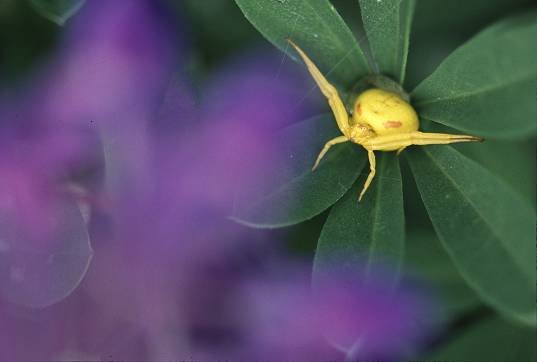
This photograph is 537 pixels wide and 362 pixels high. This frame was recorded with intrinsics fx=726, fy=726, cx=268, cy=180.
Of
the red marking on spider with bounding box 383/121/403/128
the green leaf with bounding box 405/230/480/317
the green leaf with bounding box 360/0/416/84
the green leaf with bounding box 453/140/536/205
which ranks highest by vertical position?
the green leaf with bounding box 360/0/416/84

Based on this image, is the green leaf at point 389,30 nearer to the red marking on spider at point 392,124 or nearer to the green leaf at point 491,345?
the red marking on spider at point 392,124

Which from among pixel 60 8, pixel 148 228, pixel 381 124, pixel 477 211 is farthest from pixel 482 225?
pixel 60 8

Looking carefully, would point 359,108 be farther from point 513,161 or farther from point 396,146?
point 513,161

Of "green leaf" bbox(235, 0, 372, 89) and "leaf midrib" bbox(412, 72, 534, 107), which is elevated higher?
"green leaf" bbox(235, 0, 372, 89)

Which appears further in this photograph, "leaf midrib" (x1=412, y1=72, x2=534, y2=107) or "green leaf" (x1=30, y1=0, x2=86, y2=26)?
"green leaf" (x1=30, y1=0, x2=86, y2=26)

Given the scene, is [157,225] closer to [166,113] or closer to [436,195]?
[166,113]

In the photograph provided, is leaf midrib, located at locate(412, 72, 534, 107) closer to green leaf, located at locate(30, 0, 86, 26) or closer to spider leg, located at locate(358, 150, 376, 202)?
spider leg, located at locate(358, 150, 376, 202)

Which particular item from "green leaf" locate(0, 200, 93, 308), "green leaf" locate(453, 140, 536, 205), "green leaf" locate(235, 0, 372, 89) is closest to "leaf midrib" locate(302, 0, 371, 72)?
"green leaf" locate(235, 0, 372, 89)
